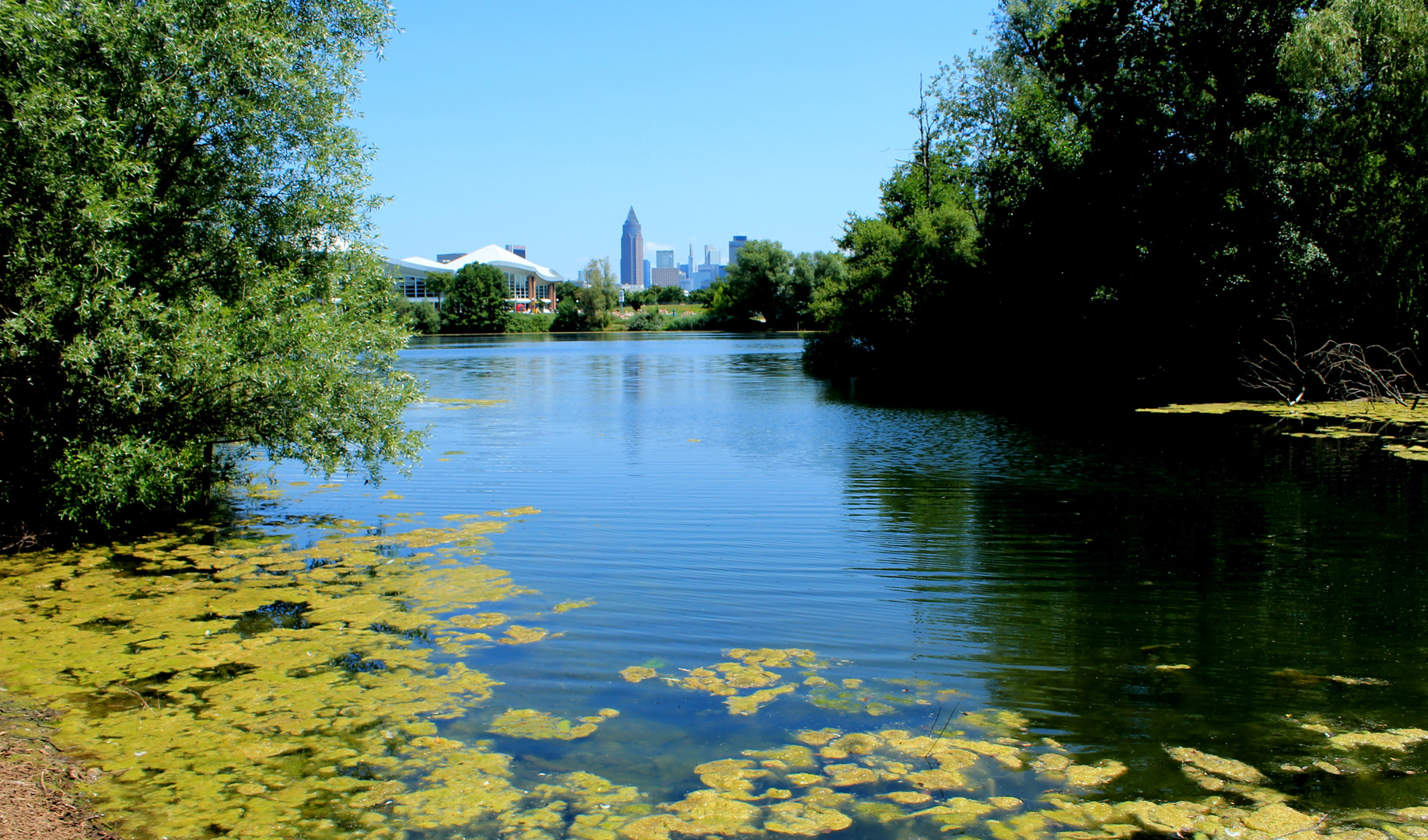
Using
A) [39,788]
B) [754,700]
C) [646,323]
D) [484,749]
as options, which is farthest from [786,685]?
[646,323]

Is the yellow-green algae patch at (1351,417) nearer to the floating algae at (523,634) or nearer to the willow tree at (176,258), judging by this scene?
the floating algae at (523,634)

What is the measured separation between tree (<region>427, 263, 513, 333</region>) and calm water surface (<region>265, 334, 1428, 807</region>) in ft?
353

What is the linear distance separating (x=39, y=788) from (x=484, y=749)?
241cm

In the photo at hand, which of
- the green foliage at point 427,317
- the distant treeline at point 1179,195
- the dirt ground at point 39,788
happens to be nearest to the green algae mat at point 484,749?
the dirt ground at point 39,788

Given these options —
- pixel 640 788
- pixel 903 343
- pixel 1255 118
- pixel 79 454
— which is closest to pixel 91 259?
pixel 79 454

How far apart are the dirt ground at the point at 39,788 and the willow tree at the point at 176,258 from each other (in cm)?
520

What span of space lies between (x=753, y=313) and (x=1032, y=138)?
83.4 metres

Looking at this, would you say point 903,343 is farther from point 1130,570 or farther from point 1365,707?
point 1365,707

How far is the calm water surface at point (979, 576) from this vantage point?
21.2ft

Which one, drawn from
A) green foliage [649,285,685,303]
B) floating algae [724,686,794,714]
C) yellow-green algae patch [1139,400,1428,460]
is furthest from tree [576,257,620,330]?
floating algae [724,686,794,714]

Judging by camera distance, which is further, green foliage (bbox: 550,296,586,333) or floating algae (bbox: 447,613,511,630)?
green foliage (bbox: 550,296,586,333)

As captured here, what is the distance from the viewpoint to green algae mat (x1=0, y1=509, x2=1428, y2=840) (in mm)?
5078

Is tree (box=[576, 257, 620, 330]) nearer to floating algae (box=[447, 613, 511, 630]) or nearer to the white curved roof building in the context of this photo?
the white curved roof building

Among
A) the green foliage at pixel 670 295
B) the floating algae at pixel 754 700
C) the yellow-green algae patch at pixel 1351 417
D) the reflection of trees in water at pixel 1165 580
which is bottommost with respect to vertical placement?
the floating algae at pixel 754 700
